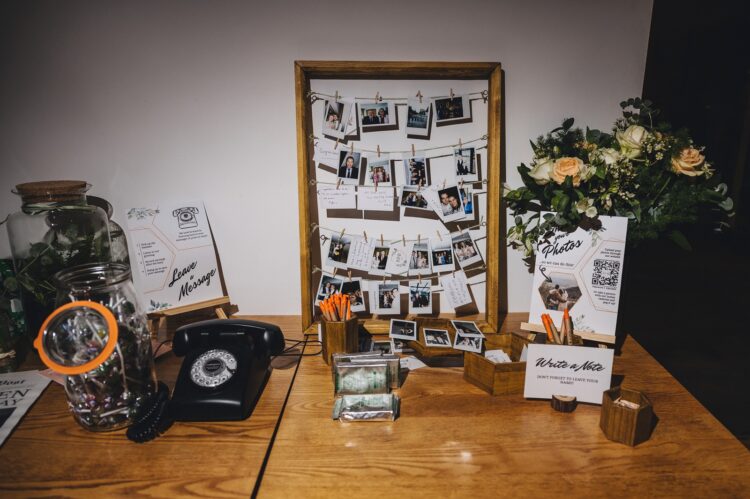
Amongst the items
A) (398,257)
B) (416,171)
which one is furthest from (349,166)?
(398,257)

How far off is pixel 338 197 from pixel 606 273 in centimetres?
76

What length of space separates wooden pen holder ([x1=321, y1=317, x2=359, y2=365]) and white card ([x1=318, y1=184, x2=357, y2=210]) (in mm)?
362

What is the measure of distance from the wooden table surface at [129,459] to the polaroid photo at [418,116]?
2.71 feet

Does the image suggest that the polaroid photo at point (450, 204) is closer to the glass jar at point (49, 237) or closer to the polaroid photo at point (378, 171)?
the polaroid photo at point (378, 171)

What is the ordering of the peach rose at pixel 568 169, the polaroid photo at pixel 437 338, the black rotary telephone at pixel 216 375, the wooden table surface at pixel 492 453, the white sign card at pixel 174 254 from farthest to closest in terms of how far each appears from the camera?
the white sign card at pixel 174 254 < the polaroid photo at pixel 437 338 < the peach rose at pixel 568 169 < the black rotary telephone at pixel 216 375 < the wooden table surface at pixel 492 453

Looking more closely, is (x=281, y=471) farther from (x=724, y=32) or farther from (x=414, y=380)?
(x=724, y=32)

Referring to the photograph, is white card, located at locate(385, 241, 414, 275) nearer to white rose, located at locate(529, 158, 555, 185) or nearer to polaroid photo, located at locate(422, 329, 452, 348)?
polaroid photo, located at locate(422, 329, 452, 348)

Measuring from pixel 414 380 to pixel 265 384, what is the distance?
14.5 inches

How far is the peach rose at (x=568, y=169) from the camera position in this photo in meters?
1.09

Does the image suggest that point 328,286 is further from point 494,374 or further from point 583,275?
point 583,275

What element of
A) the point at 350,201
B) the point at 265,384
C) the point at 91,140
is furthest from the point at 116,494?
the point at 91,140

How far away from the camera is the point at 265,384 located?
111 cm

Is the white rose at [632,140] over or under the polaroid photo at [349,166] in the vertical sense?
over

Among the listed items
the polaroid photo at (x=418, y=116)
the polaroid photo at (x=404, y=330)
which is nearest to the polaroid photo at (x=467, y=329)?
the polaroid photo at (x=404, y=330)
